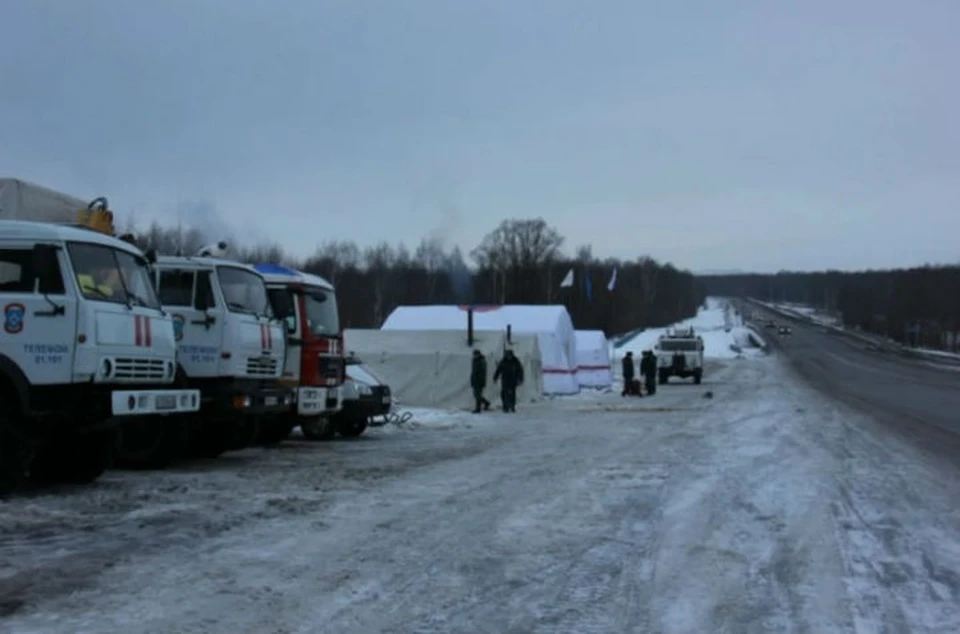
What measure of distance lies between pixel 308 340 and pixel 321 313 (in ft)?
2.65

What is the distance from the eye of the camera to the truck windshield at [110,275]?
1045cm

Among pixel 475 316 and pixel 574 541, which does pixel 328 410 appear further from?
pixel 475 316

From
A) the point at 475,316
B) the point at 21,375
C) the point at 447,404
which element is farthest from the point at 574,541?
the point at 475,316

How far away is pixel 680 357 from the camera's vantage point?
50812 millimetres

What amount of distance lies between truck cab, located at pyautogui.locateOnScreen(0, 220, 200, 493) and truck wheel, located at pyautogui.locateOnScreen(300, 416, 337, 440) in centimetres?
733

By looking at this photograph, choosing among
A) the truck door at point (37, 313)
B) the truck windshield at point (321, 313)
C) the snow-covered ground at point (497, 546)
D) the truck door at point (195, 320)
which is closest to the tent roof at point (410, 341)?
the truck windshield at point (321, 313)

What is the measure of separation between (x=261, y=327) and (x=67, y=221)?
119 inches

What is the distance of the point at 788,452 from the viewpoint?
1512 cm

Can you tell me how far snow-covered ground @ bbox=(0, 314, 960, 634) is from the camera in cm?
605

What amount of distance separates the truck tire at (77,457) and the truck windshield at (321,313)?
18.4ft

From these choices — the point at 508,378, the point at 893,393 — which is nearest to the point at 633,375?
the point at 893,393

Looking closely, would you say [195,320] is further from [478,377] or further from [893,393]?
[893,393]

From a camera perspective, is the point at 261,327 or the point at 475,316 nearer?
the point at 261,327

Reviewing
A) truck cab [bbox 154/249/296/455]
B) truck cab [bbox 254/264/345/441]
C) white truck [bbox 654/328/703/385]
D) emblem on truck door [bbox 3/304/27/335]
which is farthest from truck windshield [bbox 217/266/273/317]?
white truck [bbox 654/328/703/385]
